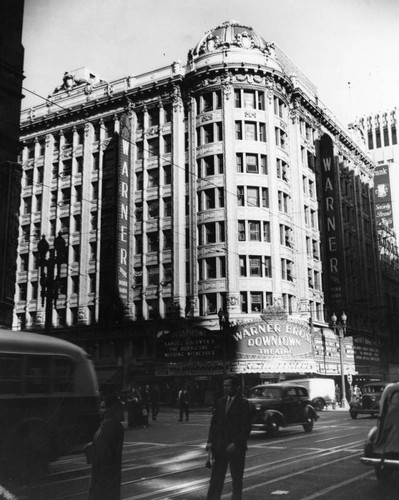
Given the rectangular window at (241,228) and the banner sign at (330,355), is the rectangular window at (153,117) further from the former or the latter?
the banner sign at (330,355)

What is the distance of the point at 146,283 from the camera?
43812 mm

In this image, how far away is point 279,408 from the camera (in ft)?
58.1

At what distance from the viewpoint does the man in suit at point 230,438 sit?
253 inches

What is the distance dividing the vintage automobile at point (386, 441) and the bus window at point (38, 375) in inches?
238

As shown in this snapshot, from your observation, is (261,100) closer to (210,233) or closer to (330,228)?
(210,233)

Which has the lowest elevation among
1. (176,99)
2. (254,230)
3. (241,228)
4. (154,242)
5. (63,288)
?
(63,288)

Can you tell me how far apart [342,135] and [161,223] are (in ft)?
74.0

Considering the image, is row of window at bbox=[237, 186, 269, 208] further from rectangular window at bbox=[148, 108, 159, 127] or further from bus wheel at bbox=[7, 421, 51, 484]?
bus wheel at bbox=[7, 421, 51, 484]

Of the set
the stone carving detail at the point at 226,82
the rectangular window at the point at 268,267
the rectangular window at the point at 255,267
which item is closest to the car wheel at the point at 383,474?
the rectangular window at the point at 255,267

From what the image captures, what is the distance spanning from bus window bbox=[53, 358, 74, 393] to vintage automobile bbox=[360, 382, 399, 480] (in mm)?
6133

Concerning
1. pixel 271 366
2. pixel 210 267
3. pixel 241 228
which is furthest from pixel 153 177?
pixel 271 366

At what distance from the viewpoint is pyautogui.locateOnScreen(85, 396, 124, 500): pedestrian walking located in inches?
202

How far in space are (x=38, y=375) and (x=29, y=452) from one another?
4.71 ft

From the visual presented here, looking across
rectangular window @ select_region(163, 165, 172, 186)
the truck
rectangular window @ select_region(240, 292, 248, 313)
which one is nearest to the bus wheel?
the truck
